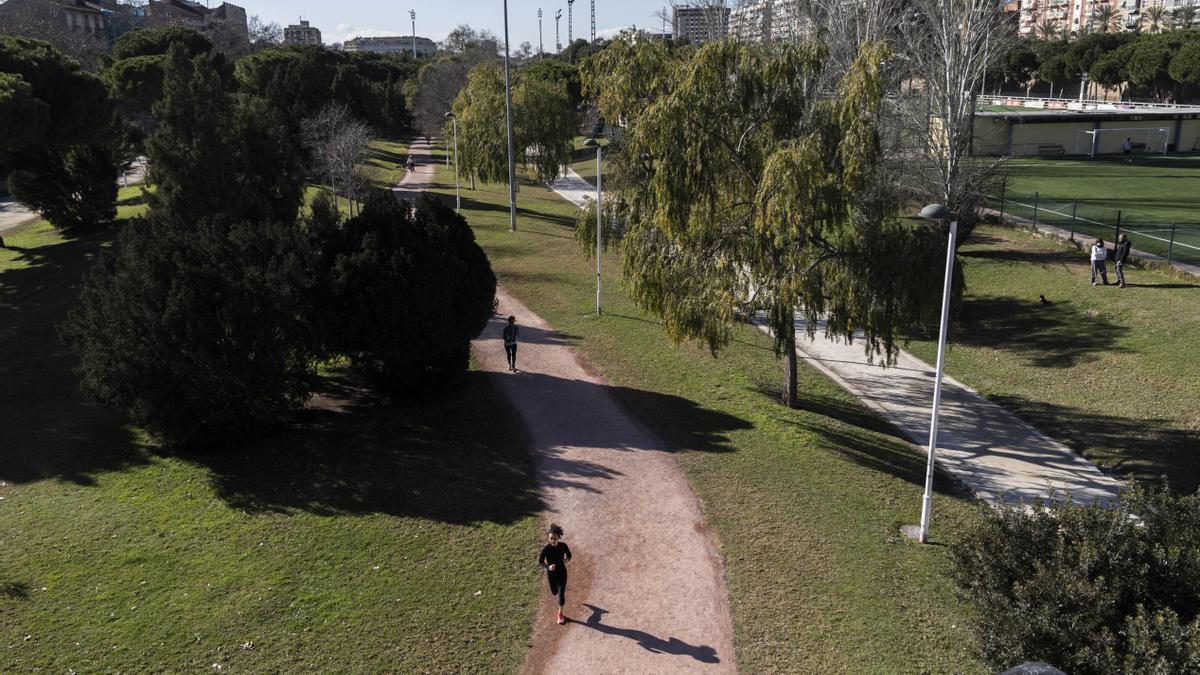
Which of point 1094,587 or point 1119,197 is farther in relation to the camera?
point 1119,197

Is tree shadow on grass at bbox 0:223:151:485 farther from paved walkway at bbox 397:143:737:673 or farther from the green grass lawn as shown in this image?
the green grass lawn

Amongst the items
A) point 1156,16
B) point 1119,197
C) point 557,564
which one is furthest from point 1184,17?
point 557,564

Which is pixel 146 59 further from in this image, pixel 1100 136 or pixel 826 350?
pixel 1100 136

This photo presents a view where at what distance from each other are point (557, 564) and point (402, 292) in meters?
7.67

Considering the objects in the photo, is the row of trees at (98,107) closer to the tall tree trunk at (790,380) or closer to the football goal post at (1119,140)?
the tall tree trunk at (790,380)

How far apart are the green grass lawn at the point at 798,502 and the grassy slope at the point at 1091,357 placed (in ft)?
13.9

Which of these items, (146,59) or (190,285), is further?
(146,59)

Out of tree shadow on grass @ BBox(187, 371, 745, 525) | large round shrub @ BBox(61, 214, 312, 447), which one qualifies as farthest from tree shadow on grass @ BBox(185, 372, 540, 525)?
large round shrub @ BBox(61, 214, 312, 447)

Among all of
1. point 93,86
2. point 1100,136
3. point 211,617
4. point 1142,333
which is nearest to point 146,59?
point 93,86

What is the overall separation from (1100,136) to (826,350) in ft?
147

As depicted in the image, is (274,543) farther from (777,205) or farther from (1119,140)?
(1119,140)

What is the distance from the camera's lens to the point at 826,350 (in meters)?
22.5

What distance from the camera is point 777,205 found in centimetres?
1355

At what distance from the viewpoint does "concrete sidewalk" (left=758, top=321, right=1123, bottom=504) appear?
14.8m
